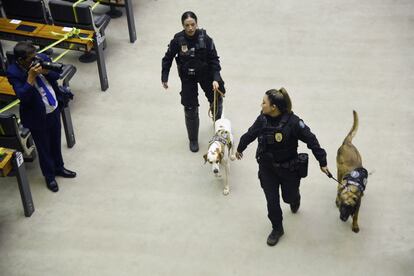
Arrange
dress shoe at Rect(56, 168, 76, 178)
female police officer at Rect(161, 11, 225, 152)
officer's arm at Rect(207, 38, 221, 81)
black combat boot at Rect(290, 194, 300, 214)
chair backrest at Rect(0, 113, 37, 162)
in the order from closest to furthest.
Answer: black combat boot at Rect(290, 194, 300, 214) → chair backrest at Rect(0, 113, 37, 162) → female police officer at Rect(161, 11, 225, 152) → officer's arm at Rect(207, 38, 221, 81) → dress shoe at Rect(56, 168, 76, 178)

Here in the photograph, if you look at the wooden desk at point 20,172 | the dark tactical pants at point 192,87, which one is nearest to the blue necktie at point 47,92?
the wooden desk at point 20,172

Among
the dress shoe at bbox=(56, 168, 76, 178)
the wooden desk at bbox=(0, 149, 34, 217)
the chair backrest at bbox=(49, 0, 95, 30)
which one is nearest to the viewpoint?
the wooden desk at bbox=(0, 149, 34, 217)

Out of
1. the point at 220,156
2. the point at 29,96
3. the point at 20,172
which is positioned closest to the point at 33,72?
the point at 29,96

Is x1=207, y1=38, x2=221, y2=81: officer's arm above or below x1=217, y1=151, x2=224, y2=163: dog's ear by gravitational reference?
above

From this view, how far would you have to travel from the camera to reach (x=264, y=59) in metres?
7.94

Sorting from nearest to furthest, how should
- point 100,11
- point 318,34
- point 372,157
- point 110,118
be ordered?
point 372,157 → point 110,118 → point 318,34 → point 100,11

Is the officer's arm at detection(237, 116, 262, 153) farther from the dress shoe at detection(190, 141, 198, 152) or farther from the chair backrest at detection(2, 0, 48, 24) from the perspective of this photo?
the chair backrest at detection(2, 0, 48, 24)

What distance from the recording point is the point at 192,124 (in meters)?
6.34

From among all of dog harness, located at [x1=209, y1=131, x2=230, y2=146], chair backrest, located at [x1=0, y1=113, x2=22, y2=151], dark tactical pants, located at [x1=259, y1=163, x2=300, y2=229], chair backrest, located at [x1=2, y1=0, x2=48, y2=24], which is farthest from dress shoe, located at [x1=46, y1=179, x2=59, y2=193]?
chair backrest, located at [x1=2, y1=0, x2=48, y2=24]

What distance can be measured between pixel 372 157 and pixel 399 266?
1.43m

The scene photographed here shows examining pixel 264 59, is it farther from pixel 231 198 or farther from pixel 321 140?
pixel 231 198

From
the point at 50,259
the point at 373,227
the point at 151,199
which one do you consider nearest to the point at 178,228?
the point at 151,199

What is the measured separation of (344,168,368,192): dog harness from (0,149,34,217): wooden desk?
9.25 ft

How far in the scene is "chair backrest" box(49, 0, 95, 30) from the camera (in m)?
7.40
